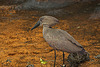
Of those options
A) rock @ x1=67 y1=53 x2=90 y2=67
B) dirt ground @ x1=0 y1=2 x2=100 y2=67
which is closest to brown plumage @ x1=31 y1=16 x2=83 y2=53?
rock @ x1=67 y1=53 x2=90 y2=67

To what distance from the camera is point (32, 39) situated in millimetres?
4762

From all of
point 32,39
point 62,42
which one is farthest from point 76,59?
point 32,39

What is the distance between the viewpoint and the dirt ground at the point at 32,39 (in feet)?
11.0

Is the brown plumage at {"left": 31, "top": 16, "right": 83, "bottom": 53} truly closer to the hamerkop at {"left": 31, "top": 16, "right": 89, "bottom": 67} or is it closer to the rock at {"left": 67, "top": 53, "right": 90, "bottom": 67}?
the hamerkop at {"left": 31, "top": 16, "right": 89, "bottom": 67}

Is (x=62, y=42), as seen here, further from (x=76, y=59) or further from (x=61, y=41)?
(x=76, y=59)

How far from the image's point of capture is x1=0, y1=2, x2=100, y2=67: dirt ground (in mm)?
3352

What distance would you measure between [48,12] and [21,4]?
1955 millimetres

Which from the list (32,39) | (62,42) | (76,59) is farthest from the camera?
(32,39)

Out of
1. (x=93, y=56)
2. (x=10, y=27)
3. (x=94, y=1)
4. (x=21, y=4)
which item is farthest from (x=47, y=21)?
(x=94, y=1)

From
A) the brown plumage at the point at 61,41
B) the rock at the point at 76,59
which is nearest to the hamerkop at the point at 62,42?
the brown plumage at the point at 61,41

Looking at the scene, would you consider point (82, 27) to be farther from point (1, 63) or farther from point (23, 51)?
point (1, 63)

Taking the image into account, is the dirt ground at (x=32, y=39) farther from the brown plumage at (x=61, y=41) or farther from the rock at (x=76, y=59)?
the brown plumage at (x=61, y=41)

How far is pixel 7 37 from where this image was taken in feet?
15.8

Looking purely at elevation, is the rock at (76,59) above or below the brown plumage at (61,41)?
below
